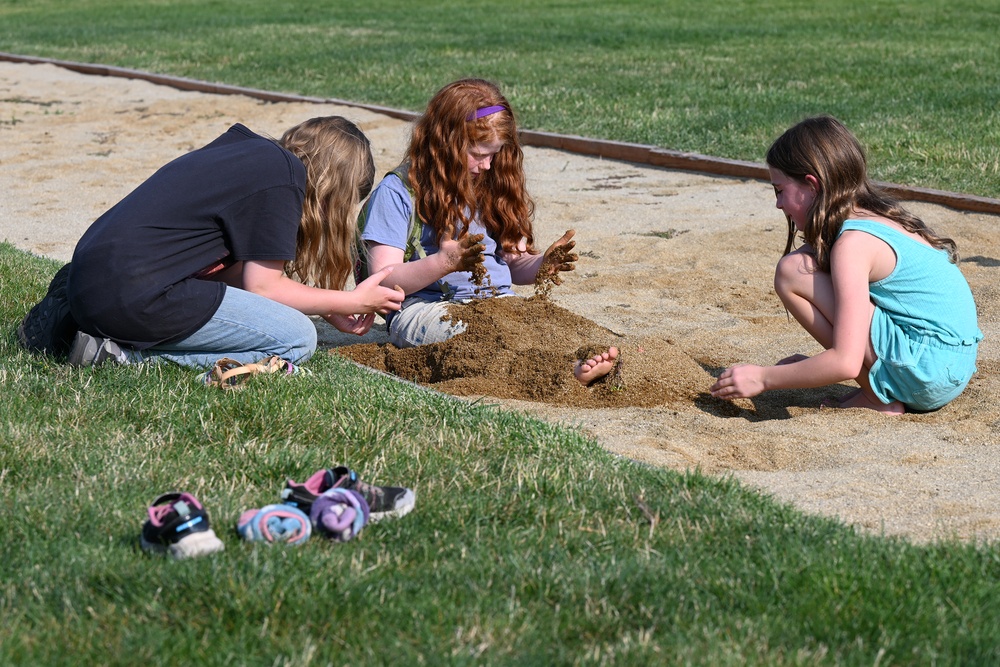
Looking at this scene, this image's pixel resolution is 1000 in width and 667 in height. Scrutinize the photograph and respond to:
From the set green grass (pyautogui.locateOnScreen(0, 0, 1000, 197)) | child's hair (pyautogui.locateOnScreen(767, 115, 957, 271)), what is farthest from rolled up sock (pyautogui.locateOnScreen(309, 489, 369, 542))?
green grass (pyautogui.locateOnScreen(0, 0, 1000, 197))

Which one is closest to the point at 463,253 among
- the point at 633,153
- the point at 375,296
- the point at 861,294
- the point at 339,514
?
the point at 375,296

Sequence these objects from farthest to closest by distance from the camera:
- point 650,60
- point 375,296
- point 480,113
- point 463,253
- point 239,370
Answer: point 650,60
point 480,113
point 463,253
point 375,296
point 239,370

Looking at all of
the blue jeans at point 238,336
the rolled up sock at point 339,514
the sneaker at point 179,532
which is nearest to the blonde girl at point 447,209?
the blue jeans at point 238,336

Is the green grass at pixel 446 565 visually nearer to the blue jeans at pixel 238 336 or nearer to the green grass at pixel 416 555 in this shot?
the green grass at pixel 416 555

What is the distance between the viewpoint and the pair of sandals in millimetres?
4336

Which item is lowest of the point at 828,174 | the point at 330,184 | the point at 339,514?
the point at 339,514

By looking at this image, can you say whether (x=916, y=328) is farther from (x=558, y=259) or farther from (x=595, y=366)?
(x=558, y=259)

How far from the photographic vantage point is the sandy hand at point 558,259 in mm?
5223

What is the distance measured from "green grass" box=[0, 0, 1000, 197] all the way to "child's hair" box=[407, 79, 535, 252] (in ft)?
13.0

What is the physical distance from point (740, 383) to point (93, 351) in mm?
2395

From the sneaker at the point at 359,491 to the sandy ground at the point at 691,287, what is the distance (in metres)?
1.03

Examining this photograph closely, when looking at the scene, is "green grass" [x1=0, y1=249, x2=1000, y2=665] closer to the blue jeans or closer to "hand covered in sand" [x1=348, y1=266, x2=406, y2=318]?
the blue jeans

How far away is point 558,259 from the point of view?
208 inches

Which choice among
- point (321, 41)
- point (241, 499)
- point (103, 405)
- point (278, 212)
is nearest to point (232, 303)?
point (278, 212)
